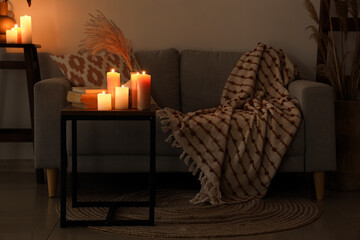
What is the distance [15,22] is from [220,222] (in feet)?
5.94

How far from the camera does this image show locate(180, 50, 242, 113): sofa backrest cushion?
3270 mm

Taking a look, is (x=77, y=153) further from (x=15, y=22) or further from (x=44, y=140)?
(x=15, y=22)

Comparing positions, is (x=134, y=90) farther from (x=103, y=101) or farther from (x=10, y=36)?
(x=10, y=36)

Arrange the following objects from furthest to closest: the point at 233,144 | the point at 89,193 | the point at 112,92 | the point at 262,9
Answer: the point at 262,9 → the point at 89,193 → the point at 233,144 → the point at 112,92

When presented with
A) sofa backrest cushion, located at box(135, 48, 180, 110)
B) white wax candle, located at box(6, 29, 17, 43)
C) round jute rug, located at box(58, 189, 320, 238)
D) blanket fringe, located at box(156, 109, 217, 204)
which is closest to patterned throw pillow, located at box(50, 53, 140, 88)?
sofa backrest cushion, located at box(135, 48, 180, 110)

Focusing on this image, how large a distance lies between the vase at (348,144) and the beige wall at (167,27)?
2.08 ft

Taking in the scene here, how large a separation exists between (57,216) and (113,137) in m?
0.48

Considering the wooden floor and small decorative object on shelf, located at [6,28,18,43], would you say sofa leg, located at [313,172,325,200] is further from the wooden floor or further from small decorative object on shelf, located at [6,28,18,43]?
small decorative object on shelf, located at [6,28,18,43]

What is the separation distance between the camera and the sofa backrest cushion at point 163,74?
323 cm

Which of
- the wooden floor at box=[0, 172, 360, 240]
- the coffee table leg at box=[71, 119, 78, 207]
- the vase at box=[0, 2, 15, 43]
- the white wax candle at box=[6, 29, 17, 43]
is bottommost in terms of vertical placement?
the wooden floor at box=[0, 172, 360, 240]

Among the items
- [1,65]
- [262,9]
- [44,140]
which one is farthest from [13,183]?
[262,9]

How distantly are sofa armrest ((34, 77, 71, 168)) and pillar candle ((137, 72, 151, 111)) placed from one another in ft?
2.05

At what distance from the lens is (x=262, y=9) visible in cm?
352

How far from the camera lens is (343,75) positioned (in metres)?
3.17
